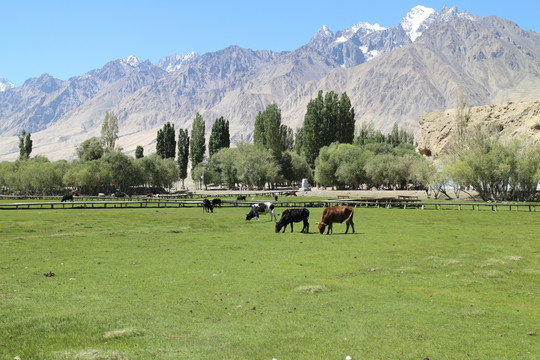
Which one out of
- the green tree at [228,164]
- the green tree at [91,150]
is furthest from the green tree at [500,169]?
the green tree at [91,150]

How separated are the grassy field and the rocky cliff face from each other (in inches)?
2999

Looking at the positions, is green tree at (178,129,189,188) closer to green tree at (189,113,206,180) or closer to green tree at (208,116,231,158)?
green tree at (189,113,206,180)

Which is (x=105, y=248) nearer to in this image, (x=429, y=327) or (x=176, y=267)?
(x=176, y=267)

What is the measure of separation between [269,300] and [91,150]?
146 metres

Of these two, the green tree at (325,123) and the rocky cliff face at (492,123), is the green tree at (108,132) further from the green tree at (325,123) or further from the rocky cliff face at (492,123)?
the rocky cliff face at (492,123)

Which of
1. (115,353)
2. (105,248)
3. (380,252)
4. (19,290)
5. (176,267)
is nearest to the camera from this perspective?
(115,353)

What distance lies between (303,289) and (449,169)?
75028 mm

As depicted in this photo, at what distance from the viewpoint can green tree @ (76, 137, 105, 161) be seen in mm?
148625

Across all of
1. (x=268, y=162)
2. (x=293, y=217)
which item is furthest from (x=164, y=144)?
(x=293, y=217)

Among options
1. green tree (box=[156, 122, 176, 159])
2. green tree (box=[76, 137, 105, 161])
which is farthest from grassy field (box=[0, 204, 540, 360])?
green tree (box=[156, 122, 176, 159])

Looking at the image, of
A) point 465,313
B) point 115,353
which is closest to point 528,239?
point 465,313

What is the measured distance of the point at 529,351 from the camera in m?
10.5

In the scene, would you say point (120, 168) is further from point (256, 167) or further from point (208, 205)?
point (208, 205)

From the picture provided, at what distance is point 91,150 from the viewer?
150 m
